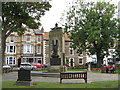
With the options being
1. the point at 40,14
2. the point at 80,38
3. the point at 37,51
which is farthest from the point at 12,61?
the point at 40,14

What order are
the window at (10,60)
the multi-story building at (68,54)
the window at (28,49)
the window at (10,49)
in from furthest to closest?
the multi-story building at (68,54)
the window at (28,49)
the window at (10,49)
the window at (10,60)

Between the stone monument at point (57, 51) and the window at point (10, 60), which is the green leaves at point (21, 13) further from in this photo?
the window at point (10, 60)

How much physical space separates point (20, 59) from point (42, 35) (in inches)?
355

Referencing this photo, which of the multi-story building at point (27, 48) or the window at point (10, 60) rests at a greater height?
the multi-story building at point (27, 48)

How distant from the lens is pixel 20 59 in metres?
54.0

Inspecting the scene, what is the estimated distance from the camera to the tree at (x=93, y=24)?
39094mm

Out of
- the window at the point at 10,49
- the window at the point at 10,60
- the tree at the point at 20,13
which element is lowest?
the window at the point at 10,60

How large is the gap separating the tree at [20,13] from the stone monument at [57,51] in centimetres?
348

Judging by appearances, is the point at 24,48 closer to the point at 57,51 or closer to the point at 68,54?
the point at 68,54

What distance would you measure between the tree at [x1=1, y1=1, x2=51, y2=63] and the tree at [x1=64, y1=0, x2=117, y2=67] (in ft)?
50.6

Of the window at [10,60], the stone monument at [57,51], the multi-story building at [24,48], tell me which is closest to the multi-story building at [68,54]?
the multi-story building at [24,48]

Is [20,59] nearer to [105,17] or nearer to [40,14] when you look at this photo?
[105,17]

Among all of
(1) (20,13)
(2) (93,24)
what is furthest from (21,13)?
(2) (93,24)

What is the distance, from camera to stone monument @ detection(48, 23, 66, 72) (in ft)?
68.7
